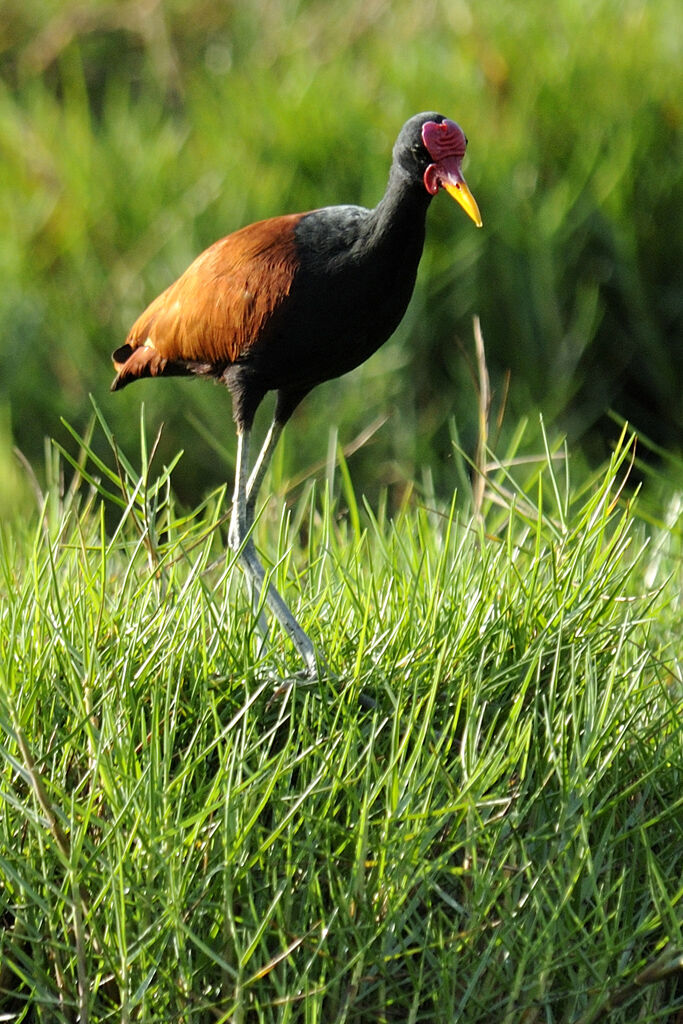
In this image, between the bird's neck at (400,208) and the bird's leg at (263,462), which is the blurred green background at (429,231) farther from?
the bird's neck at (400,208)

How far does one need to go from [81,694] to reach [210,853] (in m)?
0.23

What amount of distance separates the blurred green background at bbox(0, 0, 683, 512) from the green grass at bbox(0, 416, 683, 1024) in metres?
2.12

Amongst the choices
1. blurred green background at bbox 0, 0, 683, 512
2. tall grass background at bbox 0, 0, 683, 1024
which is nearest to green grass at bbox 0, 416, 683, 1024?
tall grass background at bbox 0, 0, 683, 1024

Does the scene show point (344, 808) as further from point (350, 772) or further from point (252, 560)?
point (252, 560)

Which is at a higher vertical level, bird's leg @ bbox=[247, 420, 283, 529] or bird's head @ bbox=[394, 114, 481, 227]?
bird's head @ bbox=[394, 114, 481, 227]

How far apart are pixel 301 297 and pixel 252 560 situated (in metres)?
0.34

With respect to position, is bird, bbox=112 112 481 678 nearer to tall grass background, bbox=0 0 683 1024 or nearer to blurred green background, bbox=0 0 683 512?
tall grass background, bbox=0 0 683 1024

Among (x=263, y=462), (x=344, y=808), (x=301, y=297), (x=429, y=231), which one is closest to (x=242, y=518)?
(x=263, y=462)

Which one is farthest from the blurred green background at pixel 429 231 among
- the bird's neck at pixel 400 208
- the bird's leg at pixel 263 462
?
the bird's neck at pixel 400 208

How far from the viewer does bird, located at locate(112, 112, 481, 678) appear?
5.11 ft

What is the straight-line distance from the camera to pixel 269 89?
14.3ft

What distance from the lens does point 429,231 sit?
160 inches

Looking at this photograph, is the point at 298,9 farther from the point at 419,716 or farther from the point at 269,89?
the point at 419,716

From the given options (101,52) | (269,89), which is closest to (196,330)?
(269,89)
